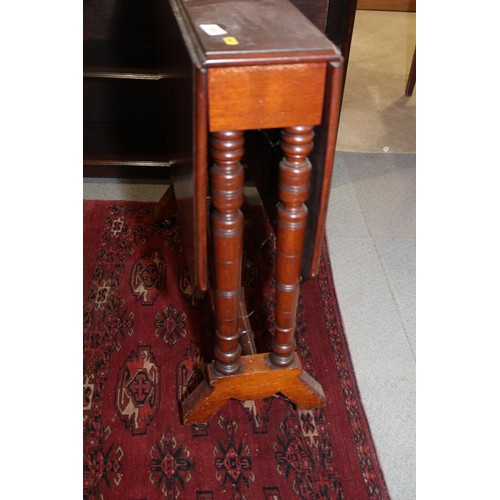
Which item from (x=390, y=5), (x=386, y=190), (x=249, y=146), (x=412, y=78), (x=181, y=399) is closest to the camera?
(x=181, y=399)

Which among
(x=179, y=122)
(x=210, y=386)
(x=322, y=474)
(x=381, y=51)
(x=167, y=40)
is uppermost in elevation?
(x=167, y=40)

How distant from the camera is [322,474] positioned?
1481 mm

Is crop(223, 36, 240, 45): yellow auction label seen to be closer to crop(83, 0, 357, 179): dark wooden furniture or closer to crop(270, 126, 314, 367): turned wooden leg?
crop(270, 126, 314, 367): turned wooden leg

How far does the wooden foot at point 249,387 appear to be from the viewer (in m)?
1.52

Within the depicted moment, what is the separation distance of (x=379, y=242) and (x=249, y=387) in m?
1.00

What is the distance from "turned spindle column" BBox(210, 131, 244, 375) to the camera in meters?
1.11

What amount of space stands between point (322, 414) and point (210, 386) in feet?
1.15

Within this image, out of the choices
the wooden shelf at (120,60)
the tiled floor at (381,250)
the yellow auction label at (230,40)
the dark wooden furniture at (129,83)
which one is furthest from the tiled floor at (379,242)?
the yellow auction label at (230,40)

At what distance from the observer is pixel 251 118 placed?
1.07 m

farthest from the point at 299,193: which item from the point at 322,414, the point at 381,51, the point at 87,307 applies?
the point at 381,51

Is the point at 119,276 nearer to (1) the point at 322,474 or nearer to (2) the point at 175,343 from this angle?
(2) the point at 175,343

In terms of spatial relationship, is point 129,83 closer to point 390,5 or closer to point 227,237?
point 227,237

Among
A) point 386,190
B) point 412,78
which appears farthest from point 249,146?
point 412,78

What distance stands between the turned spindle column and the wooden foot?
0.10 feet
